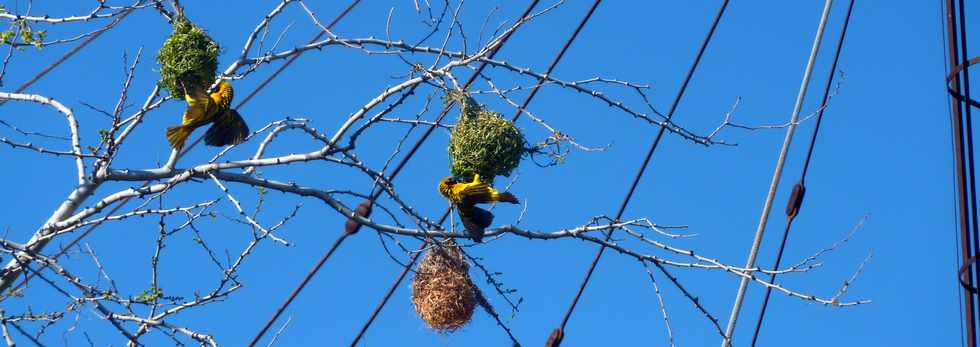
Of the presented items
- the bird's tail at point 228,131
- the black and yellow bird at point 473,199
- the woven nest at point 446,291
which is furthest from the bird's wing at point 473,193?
the bird's tail at point 228,131

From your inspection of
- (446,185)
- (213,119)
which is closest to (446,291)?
(446,185)

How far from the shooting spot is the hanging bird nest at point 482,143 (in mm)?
5008

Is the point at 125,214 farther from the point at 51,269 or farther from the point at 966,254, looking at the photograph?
the point at 966,254

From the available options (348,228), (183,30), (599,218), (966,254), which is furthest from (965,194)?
(183,30)

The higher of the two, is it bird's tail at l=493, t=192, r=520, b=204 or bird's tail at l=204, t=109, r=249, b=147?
bird's tail at l=493, t=192, r=520, b=204

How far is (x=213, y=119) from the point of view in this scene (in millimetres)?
4801

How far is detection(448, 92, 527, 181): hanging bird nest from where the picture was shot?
5008mm

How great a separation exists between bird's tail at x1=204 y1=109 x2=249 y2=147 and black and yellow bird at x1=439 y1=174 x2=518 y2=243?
0.67 meters

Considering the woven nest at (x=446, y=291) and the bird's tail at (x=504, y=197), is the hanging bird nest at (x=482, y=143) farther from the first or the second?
the woven nest at (x=446, y=291)

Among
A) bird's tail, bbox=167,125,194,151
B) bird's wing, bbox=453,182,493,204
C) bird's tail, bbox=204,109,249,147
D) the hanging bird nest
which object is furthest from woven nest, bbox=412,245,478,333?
bird's tail, bbox=167,125,194,151

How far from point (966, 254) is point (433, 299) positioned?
6.35 feet

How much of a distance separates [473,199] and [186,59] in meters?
1.04

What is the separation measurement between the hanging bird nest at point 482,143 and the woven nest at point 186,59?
811 millimetres

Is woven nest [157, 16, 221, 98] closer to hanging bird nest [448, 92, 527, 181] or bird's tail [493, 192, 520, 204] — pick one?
hanging bird nest [448, 92, 527, 181]
